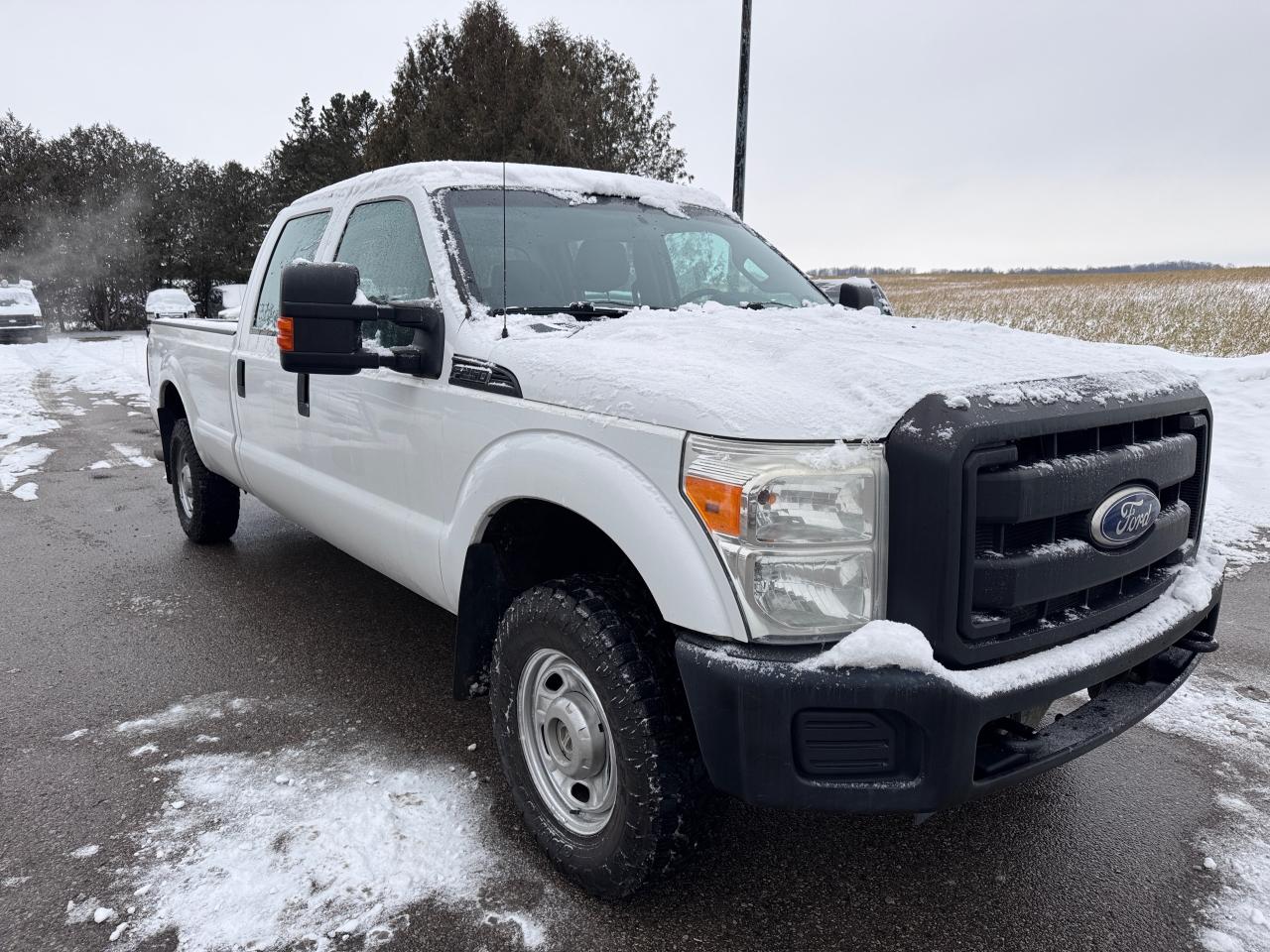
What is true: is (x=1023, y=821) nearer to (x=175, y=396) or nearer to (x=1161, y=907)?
(x=1161, y=907)

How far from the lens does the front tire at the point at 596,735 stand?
2264mm

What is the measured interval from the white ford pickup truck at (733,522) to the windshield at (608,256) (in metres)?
0.02

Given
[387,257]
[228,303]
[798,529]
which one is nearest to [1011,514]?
[798,529]

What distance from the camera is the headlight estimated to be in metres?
2.00

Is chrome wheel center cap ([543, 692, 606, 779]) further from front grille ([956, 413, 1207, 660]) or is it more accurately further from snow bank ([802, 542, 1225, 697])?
front grille ([956, 413, 1207, 660])

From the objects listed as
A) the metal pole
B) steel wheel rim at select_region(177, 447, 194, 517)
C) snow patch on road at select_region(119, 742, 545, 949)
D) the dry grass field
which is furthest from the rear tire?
the dry grass field

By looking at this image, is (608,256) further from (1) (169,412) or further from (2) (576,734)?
(1) (169,412)

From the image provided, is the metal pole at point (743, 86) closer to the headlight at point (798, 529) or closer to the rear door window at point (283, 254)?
the rear door window at point (283, 254)

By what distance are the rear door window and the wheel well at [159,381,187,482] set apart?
5.66ft

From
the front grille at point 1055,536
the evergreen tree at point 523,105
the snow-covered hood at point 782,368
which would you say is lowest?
the front grille at point 1055,536

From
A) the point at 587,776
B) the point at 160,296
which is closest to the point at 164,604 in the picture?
the point at 587,776

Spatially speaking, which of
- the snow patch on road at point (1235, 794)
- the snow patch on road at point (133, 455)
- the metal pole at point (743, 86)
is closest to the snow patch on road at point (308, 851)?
the snow patch on road at point (1235, 794)

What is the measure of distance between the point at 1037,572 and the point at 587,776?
1.25m

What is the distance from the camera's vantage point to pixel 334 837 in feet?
9.09
